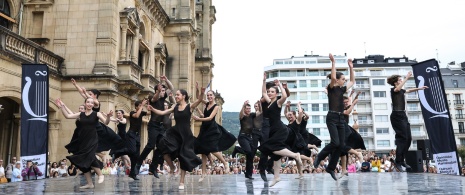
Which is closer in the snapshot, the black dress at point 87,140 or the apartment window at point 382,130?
the black dress at point 87,140

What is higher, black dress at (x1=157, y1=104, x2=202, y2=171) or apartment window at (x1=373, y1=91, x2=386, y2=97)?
apartment window at (x1=373, y1=91, x2=386, y2=97)

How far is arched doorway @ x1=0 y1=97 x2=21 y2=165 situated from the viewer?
20.2m

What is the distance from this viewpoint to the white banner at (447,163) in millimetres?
14109

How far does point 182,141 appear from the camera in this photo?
8.68 m

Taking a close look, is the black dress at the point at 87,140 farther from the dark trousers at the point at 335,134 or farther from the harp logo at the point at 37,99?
the harp logo at the point at 37,99

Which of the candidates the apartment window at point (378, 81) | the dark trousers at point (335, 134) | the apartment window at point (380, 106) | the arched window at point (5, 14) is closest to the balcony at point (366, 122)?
the apartment window at point (380, 106)

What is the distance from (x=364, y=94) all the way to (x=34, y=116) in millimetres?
72890

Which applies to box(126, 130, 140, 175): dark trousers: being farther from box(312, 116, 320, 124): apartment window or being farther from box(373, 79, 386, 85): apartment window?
box(373, 79, 386, 85): apartment window

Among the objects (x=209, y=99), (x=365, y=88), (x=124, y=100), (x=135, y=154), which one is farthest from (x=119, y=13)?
(x=365, y=88)

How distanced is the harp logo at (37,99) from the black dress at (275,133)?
9.49 m

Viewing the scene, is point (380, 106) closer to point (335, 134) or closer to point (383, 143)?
point (383, 143)

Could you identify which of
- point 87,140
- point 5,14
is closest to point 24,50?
point 5,14

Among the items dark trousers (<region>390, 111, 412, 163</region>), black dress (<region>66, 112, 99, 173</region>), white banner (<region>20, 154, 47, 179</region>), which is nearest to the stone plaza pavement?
black dress (<region>66, 112, 99, 173</region>)

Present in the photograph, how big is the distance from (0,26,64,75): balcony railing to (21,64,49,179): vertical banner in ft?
7.66
